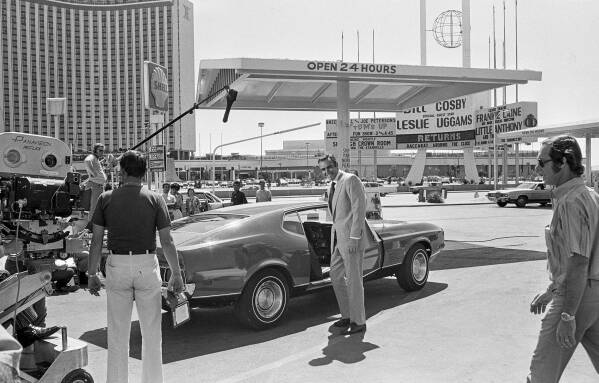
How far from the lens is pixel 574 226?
2.94 meters

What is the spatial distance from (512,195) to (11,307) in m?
29.5

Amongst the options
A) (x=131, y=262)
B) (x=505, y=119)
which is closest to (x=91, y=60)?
(x=505, y=119)

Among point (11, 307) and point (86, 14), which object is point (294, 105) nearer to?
point (11, 307)

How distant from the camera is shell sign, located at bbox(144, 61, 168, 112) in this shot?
59.1 feet

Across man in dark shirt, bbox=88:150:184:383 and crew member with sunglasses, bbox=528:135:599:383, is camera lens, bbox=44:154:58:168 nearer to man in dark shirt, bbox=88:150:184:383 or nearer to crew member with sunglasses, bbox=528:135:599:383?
man in dark shirt, bbox=88:150:184:383

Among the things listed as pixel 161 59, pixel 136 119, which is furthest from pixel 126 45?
pixel 136 119

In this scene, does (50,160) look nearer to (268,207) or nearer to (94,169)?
(268,207)

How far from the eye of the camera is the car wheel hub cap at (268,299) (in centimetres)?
601

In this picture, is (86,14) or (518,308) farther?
(86,14)

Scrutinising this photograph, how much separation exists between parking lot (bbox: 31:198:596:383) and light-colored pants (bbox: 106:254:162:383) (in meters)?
0.69

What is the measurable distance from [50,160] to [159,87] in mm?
14819

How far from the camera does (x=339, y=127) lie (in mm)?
18172

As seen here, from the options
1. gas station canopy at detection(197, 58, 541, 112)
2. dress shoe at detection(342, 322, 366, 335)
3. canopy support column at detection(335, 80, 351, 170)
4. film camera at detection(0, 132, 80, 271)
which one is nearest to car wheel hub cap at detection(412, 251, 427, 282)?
dress shoe at detection(342, 322, 366, 335)

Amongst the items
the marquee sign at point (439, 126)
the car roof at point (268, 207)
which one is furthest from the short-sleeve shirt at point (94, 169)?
the marquee sign at point (439, 126)
